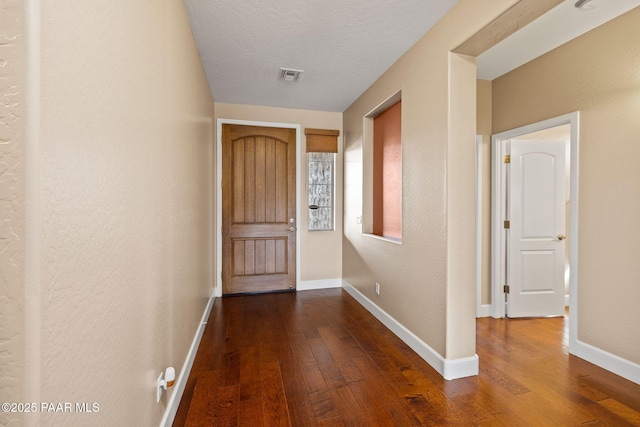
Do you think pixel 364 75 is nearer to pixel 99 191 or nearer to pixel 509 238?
pixel 509 238

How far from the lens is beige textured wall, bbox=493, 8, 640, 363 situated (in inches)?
83.8

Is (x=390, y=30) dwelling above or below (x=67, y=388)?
above

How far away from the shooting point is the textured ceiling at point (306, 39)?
2043mm

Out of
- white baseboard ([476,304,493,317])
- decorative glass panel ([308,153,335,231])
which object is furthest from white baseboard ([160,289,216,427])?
white baseboard ([476,304,493,317])

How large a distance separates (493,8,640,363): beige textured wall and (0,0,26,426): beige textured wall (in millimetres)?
3228

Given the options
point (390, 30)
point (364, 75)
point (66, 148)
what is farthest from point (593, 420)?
point (364, 75)

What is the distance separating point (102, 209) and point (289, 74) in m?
2.60

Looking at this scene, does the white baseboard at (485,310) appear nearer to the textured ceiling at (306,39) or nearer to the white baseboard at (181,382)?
the textured ceiling at (306,39)

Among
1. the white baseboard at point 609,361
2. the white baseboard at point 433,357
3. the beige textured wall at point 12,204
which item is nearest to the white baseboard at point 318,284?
the white baseboard at point 433,357

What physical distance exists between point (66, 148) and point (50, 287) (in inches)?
12.5

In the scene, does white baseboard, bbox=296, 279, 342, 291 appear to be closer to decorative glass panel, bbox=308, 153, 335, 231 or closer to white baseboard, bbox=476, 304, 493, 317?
decorative glass panel, bbox=308, 153, 335, 231

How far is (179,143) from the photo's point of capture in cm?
189

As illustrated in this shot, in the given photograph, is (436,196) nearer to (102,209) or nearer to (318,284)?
(102,209)

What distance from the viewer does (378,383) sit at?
2.03 m
